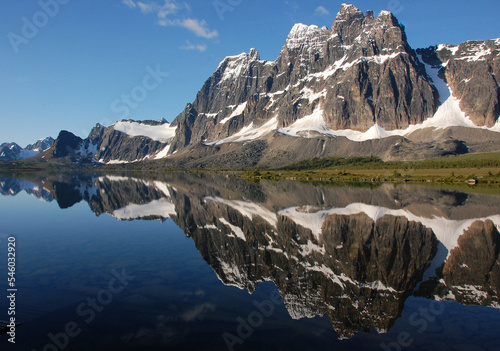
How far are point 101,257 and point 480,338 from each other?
23301 mm

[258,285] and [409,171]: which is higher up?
[409,171]

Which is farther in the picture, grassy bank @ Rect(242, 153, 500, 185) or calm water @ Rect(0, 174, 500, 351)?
grassy bank @ Rect(242, 153, 500, 185)

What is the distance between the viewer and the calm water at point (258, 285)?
14.2 metres

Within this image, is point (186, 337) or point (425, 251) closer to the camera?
point (186, 337)

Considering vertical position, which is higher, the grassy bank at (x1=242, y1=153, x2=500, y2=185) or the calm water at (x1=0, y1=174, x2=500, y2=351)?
the grassy bank at (x1=242, y1=153, x2=500, y2=185)

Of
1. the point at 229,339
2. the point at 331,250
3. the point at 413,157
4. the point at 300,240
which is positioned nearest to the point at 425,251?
the point at 331,250

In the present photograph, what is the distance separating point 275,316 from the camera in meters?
16.2

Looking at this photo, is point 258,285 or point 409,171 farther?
point 409,171

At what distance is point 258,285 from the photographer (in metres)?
20.5

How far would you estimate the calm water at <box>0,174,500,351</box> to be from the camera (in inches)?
Result: 561

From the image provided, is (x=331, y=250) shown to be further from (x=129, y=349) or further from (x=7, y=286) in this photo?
(x=7, y=286)

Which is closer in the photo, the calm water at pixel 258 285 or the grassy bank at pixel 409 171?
the calm water at pixel 258 285

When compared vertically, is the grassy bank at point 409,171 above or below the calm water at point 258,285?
above

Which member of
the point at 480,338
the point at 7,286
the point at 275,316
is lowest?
the point at 480,338
